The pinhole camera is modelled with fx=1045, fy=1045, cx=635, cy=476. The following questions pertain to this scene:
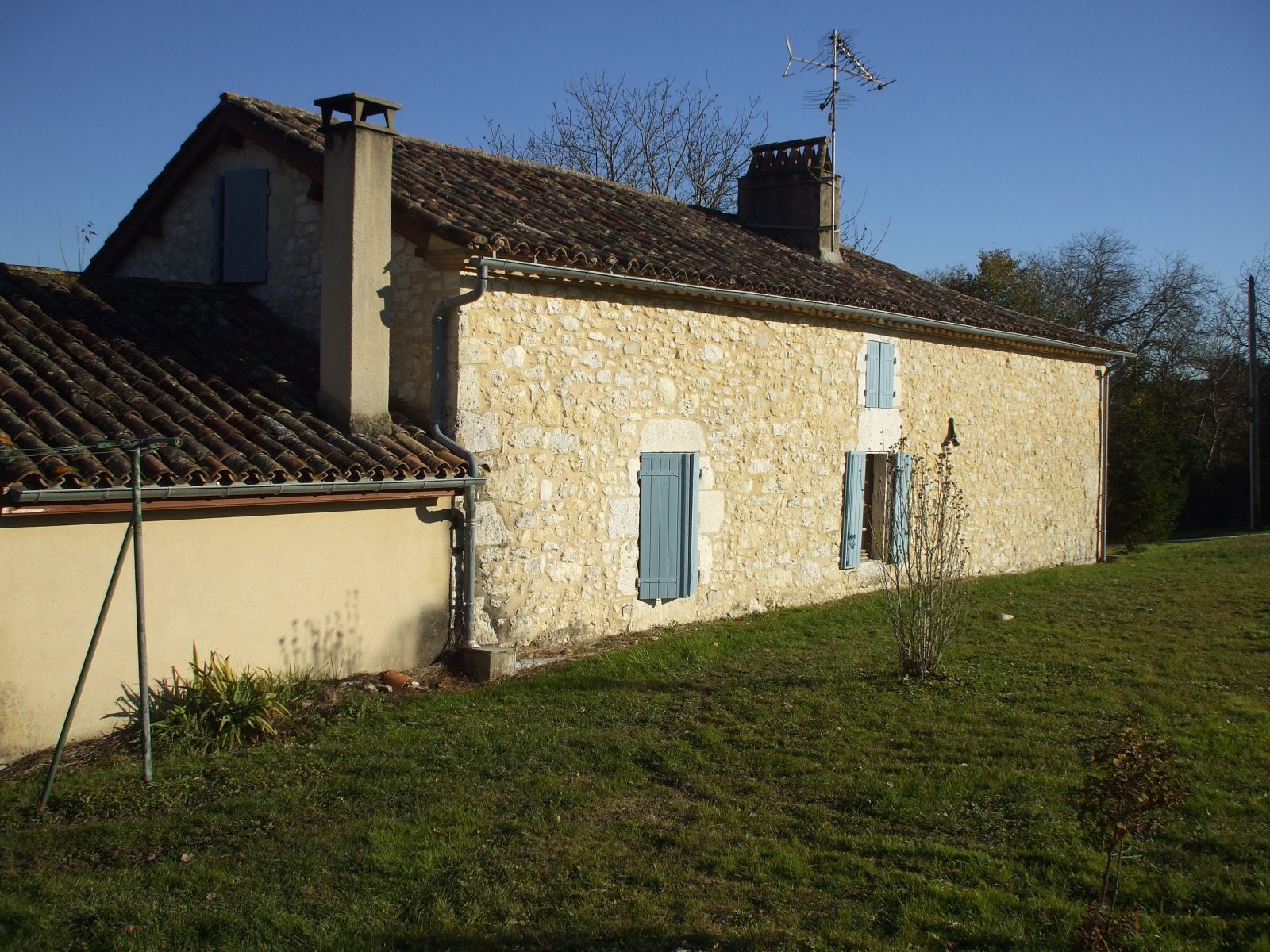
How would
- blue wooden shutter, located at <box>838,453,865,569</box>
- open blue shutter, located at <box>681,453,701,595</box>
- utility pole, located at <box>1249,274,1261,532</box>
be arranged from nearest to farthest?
open blue shutter, located at <box>681,453,701,595</box>
blue wooden shutter, located at <box>838,453,865,569</box>
utility pole, located at <box>1249,274,1261,532</box>

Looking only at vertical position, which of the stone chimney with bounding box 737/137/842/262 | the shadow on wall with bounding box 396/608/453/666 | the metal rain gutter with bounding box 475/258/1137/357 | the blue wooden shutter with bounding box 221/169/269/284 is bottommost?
the shadow on wall with bounding box 396/608/453/666

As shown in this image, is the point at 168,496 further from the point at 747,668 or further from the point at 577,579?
the point at 747,668

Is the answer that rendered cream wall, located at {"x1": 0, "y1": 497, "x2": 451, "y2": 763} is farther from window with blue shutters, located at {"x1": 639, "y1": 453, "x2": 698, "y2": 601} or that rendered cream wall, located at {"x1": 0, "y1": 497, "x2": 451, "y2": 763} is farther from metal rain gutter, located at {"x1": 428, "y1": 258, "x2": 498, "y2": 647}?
window with blue shutters, located at {"x1": 639, "y1": 453, "x2": 698, "y2": 601}

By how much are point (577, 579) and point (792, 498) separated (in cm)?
317

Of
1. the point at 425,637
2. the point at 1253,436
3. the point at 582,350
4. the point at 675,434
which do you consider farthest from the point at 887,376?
the point at 1253,436

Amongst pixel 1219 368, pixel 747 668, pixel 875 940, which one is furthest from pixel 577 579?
pixel 1219 368

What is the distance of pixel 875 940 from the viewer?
4.07m

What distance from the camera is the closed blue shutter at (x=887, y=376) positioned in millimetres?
12562

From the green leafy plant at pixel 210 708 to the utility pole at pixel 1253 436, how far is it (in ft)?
81.7

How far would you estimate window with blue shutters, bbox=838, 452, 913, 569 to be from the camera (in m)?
12.1

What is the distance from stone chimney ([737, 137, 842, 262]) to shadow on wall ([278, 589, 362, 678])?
8583mm

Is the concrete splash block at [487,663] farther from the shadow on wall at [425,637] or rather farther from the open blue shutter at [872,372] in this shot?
the open blue shutter at [872,372]

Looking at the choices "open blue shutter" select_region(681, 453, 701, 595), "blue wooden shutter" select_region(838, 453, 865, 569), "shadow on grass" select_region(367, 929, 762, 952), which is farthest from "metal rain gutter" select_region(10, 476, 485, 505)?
"blue wooden shutter" select_region(838, 453, 865, 569)

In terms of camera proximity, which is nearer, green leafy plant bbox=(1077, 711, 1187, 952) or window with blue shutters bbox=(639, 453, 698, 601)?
green leafy plant bbox=(1077, 711, 1187, 952)
